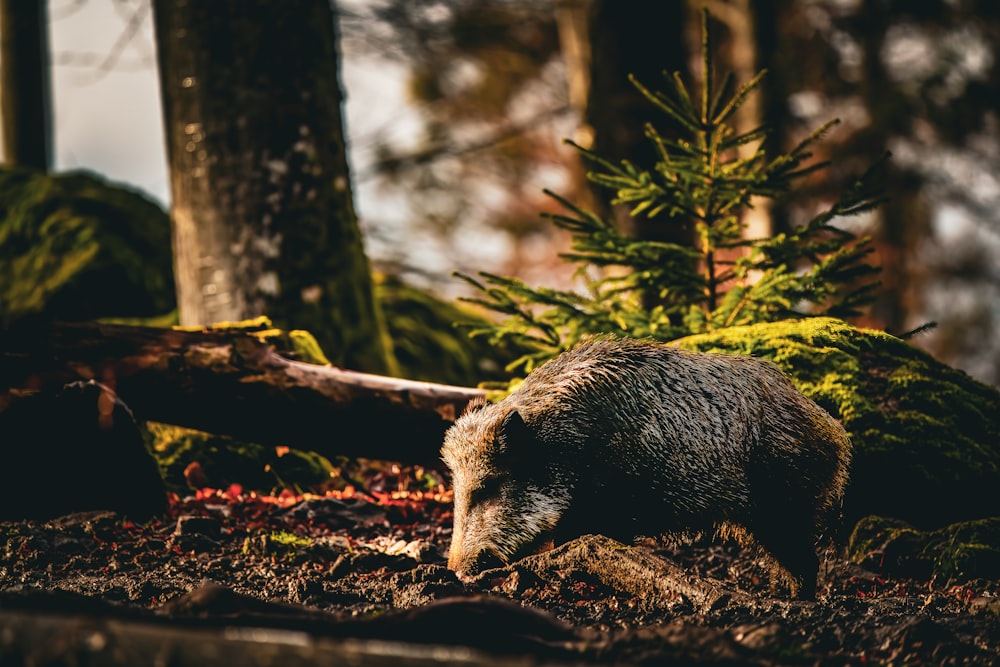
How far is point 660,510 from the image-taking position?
13.8 ft

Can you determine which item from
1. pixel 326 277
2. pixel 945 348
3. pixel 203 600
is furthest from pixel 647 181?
pixel 945 348

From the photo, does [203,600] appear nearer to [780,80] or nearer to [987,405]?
A: [987,405]

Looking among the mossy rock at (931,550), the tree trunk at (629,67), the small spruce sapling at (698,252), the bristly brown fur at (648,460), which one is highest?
the tree trunk at (629,67)

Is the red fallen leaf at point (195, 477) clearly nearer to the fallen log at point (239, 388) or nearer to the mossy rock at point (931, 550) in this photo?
the fallen log at point (239, 388)

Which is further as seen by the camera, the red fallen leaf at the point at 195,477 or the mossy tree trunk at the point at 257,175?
the mossy tree trunk at the point at 257,175

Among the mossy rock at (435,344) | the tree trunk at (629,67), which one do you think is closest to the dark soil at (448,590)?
the mossy rock at (435,344)

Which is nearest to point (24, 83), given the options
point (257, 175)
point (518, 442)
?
point (257, 175)

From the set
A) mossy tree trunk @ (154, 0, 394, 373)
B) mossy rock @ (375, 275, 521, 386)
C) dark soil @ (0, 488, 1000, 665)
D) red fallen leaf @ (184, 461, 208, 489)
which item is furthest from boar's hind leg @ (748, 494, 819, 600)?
mossy rock @ (375, 275, 521, 386)

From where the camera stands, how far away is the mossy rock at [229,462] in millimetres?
6828

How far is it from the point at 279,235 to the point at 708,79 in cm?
367

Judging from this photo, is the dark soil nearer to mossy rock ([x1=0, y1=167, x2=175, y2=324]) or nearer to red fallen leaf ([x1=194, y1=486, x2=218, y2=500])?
red fallen leaf ([x1=194, y1=486, x2=218, y2=500])

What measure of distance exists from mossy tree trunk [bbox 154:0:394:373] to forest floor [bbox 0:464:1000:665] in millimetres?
1978

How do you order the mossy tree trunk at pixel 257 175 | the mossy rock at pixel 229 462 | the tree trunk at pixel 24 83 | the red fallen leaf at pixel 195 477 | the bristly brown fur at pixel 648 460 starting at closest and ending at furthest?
the bristly brown fur at pixel 648 460, the red fallen leaf at pixel 195 477, the mossy rock at pixel 229 462, the mossy tree trunk at pixel 257 175, the tree trunk at pixel 24 83

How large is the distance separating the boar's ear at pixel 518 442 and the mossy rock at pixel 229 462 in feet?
10.3
